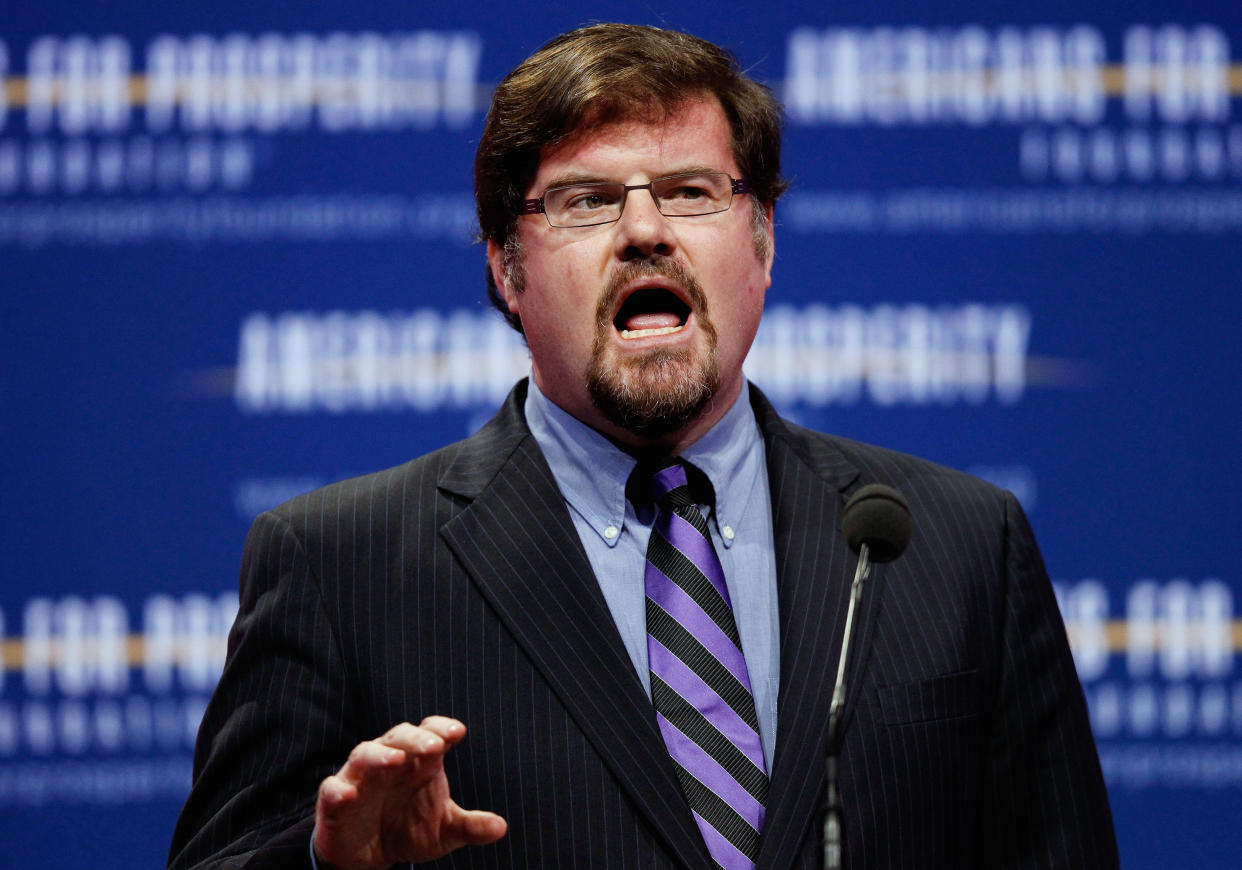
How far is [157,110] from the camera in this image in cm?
311

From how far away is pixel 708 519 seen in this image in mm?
2000

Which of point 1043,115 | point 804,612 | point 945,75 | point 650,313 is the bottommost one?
point 804,612

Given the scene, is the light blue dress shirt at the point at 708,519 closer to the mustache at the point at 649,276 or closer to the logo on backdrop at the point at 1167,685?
the mustache at the point at 649,276

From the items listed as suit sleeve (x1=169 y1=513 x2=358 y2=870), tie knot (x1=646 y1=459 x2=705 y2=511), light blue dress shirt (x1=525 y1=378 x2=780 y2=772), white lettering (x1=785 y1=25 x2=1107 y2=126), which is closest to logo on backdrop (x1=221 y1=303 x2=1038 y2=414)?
white lettering (x1=785 y1=25 x2=1107 y2=126)

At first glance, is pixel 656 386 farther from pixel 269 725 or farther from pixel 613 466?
pixel 269 725

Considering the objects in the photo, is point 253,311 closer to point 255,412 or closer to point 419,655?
point 255,412

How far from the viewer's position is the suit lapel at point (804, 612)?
5.62 ft

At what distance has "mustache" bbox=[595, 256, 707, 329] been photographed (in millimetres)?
1964

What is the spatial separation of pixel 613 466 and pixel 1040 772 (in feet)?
2.48

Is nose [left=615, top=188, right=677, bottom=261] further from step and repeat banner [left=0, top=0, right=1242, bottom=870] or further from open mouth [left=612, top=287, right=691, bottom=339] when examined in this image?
step and repeat banner [left=0, top=0, right=1242, bottom=870]

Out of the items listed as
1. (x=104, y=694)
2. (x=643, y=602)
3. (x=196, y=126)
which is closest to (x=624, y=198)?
(x=643, y=602)

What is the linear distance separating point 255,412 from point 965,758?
1872 millimetres

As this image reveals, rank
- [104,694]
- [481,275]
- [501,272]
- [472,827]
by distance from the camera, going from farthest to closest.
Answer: [481,275] → [104,694] → [501,272] → [472,827]

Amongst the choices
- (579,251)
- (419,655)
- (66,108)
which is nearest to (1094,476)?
(579,251)
